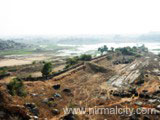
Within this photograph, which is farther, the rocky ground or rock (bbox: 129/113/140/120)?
rock (bbox: 129/113/140/120)

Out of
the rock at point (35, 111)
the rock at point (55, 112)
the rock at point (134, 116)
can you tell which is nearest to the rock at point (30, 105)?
the rock at point (35, 111)

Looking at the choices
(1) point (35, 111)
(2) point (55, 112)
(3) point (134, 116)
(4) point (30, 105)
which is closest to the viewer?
(1) point (35, 111)

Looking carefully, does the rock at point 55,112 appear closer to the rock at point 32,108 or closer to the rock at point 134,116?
the rock at point 32,108

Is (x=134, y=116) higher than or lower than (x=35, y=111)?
lower

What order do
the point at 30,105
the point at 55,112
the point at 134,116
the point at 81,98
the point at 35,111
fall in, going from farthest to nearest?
the point at 81,98 < the point at 55,112 < the point at 30,105 < the point at 134,116 < the point at 35,111

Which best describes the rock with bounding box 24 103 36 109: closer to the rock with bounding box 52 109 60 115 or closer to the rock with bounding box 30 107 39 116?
the rock with bounding box 30 107 39 116

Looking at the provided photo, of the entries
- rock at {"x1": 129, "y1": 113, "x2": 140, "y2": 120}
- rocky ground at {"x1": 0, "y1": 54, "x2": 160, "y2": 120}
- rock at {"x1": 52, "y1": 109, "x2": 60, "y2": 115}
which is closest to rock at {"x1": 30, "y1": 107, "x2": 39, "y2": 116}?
rocky ground at {"x1": 0, "y1": 54, "x2": 160, "y2": 120}

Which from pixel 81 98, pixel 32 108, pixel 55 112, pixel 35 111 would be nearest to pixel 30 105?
pixel 32 108

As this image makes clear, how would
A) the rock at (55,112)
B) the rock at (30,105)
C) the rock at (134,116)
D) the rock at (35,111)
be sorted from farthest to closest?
1. the rock at (55,112)
2. the rock at (30,105)
3. the rock at (134,116)
4. the rock at (35,111)

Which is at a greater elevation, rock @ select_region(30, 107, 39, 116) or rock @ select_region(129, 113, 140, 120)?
rock @ select_region(30, 107, 39, 116)

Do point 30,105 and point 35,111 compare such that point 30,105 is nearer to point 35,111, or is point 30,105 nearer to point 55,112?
point 35,111

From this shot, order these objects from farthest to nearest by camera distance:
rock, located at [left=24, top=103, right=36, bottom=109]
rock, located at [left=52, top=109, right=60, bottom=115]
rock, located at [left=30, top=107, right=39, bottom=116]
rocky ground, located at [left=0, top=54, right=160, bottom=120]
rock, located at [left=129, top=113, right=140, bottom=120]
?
rock, located at [left=52, top=109, right=60, bottom=115] < rock, located at [left=24, top=103, right=36, bottom=109] < rock, located at [left=129, top=113, right=140, bottom=120] < rock, located at [left=30, top=107, right=39, bottom=116] < rocky ground, located at [left=0, top=54, right=160, bottom=120]

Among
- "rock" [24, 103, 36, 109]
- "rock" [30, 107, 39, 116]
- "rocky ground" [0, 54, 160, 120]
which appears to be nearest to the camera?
"rocky ground" [0, 54, 160, 120]

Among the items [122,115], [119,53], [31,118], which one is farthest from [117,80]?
[119,53]
